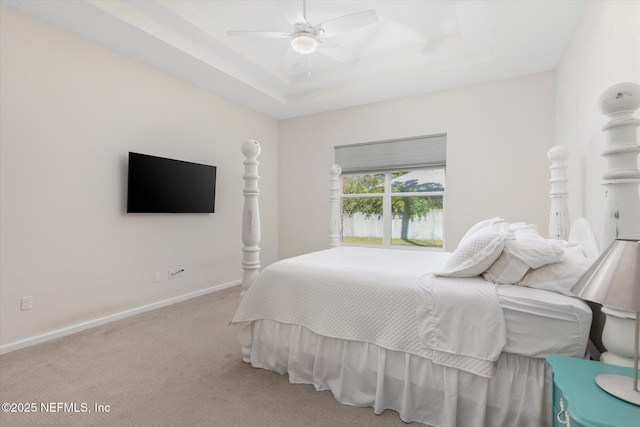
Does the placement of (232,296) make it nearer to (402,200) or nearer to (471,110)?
(402,200)

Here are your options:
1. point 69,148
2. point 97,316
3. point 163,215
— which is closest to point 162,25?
point 69,148

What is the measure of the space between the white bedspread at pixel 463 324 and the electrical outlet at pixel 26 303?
9.86 ft

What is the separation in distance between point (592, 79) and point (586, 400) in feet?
7.32

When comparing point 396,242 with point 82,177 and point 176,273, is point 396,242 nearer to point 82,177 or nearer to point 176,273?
point 176,273

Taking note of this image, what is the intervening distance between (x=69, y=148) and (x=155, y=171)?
2.44 feet

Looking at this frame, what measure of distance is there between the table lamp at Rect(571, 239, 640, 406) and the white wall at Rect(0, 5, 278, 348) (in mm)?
3506

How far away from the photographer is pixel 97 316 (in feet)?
9.57

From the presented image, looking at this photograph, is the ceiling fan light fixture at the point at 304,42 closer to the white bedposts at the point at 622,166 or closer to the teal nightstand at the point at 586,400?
the white bedposts at the point at 622,166

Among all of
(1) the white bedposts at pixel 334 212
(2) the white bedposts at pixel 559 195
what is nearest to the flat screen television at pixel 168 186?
(1) the white bedposts at pixel 334 212

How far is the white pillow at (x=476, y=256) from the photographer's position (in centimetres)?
162

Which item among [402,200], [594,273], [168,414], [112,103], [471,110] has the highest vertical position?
[471,110]

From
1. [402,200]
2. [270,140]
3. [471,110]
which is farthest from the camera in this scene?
[270,140]

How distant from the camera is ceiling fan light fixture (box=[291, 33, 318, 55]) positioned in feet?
8.05

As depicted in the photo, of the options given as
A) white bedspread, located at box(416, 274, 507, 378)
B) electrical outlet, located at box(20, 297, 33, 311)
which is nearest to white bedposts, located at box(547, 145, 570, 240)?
white bedspread, located at box(416, 274, 507, 378)
